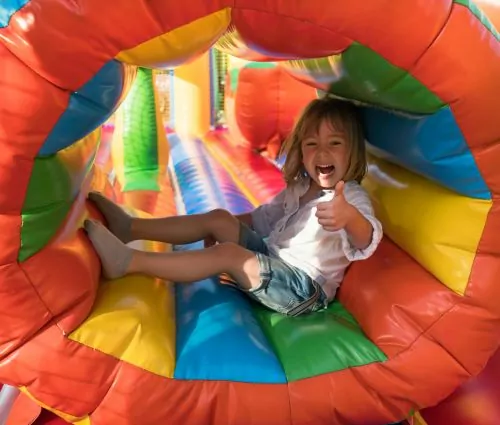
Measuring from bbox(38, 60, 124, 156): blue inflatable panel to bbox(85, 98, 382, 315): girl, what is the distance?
256 millimetres

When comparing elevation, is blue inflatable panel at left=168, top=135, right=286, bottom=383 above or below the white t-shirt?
below

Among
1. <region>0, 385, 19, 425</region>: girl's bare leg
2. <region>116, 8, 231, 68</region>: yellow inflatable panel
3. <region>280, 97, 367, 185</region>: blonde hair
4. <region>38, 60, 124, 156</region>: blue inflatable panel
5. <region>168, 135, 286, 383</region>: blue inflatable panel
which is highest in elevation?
<region>116, 8, 231, 68</region>: yellow inflatable panel

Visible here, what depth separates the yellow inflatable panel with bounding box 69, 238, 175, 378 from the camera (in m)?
0.91

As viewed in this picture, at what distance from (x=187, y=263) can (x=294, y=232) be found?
276 millimetres

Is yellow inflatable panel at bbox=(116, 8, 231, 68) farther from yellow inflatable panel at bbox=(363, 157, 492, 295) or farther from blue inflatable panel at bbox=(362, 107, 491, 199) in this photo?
yellow inflatable panel at bbox=(363, 157, 492, 295)

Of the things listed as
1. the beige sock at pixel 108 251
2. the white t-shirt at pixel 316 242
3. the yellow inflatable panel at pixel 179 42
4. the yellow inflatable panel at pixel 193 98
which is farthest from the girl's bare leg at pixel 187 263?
the yellow inflatable panel at pixel 193 98

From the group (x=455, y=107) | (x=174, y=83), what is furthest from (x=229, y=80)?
(x=455, y=107)

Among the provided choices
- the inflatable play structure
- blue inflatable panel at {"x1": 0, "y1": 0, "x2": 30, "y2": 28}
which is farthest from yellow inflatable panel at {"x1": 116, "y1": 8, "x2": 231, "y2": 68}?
blue inflatable panel at {"x1": 0, "y1": 0, "x2": 30, "y2": 28}

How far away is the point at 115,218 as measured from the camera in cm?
127

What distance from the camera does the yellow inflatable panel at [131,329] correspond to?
2.98ft

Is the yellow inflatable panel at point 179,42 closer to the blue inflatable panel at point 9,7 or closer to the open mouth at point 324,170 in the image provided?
the blue inflatable panel at point 9,7

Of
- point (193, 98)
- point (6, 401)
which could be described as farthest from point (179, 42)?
point (193, 98)

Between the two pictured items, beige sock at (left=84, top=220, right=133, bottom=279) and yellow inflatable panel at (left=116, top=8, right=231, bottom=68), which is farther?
beige sock at (left=84, top=220, right=133, bottom=279)

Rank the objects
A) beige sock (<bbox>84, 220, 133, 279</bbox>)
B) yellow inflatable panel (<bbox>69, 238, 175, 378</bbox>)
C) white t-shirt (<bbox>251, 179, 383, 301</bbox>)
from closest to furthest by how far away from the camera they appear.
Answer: yellow inflatable panel (<bbox>69, 238, 175, 378</bbox>) → beige sock (<bbox>84, 220, 133, 279</bbox>) → white t-shirt (<bbox>251, 179, 383, 301</bbox>)
